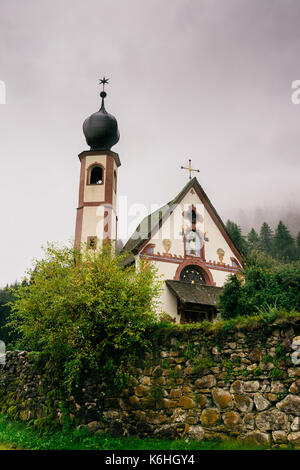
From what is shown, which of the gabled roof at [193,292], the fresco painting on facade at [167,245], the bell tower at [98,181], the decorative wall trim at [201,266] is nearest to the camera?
the gabled roof at [193,292]

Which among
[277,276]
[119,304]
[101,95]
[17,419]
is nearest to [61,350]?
[119,304]

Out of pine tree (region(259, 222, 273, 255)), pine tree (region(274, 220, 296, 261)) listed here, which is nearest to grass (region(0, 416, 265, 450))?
pine tree (region(274, 220, 296, 261))

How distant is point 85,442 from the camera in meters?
10.7

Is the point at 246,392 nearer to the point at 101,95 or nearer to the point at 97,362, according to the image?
the point at 97,362

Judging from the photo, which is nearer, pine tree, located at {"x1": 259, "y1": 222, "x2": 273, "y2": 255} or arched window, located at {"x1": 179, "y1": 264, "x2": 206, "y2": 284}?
arched window, located at {"x1": 179, "y1": 264, "x2": 206, "y2": 284}

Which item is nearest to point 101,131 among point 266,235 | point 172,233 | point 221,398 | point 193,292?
point 172,233

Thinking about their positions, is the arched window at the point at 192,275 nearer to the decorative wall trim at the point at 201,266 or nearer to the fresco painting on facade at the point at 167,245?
the decorative wall trim at the point at 201,266

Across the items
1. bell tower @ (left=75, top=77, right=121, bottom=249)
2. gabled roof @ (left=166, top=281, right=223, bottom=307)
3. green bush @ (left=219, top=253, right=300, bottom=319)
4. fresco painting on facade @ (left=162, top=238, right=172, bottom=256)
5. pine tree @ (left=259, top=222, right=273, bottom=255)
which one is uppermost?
pine tree @ (left=259, top=222, right=273, bottom=255)

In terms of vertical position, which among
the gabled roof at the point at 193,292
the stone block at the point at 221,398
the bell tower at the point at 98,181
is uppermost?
the bell tower at the point at 98,181

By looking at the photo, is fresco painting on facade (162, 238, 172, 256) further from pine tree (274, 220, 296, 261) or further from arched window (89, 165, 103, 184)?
pine tree (274, 220, 296, 261)

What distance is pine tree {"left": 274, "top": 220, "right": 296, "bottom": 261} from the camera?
7925 centimetres

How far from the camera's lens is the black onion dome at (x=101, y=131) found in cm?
2861

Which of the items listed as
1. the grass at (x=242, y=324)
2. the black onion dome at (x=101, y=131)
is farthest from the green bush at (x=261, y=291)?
the black onion dome at (x=101, y=131)
